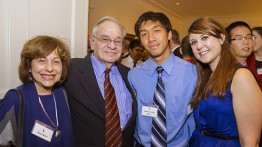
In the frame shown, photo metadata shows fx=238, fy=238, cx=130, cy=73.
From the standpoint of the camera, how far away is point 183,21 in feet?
35.6

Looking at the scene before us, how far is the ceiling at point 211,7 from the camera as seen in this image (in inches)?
312

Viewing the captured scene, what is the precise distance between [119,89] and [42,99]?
2.00 feet

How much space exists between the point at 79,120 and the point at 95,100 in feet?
0.63

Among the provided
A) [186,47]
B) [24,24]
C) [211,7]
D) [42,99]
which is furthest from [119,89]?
[211,7]

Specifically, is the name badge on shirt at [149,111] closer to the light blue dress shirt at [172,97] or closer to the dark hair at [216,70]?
the light blue dress shirt at [172,97]

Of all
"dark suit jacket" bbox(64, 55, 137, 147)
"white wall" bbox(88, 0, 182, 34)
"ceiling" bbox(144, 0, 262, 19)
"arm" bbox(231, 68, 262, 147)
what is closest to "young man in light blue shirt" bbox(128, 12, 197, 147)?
"dark suit jacket" bbox(64, 55, 137, 147)

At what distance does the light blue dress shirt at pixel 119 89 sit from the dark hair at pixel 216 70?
0.51m

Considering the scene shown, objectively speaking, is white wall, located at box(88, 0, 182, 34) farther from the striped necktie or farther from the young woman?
the young woman

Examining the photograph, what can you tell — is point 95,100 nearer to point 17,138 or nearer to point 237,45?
point 17,138

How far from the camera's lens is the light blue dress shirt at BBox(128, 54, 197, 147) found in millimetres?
1829

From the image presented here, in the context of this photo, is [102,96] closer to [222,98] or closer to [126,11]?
[222,98]

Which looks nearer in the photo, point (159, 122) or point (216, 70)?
point (216, 70)

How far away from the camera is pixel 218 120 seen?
1.53 meters

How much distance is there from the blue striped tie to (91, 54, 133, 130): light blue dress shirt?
0.72 ft
